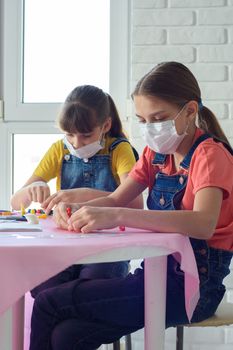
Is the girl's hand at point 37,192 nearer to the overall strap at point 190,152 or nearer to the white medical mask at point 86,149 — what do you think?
the white medical mask at point 86,149

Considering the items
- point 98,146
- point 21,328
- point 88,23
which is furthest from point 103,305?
point 88,23

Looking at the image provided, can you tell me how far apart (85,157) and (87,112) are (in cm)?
14

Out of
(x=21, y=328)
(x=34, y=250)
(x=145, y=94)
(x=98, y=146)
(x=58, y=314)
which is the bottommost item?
(x=21, y=328)

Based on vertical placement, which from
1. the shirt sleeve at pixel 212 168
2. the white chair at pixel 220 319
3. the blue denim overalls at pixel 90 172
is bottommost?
the white chair at pixel 220 319

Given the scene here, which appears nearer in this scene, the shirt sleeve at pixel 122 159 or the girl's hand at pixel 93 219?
the girl's hand at pixel 93 219

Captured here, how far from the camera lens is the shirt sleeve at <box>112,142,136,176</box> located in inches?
70.4

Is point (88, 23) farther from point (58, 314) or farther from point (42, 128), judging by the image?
point (58, 314)

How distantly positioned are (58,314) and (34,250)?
1.22 feet

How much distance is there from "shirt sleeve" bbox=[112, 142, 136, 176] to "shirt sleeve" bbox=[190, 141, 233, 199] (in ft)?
1.48

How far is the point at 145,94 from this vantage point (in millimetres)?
1425

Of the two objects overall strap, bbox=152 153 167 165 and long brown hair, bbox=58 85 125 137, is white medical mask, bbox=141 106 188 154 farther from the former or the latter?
long brown hair, bbox=58 85 125 137

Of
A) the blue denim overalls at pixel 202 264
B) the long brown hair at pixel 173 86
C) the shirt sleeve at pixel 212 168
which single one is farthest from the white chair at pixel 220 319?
the long brown hair at pixel 173 86

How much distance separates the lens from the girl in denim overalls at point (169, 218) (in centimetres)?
122

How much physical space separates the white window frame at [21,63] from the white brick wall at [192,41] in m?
0.19
